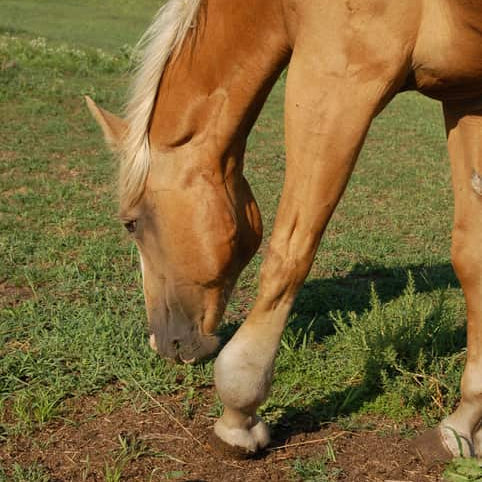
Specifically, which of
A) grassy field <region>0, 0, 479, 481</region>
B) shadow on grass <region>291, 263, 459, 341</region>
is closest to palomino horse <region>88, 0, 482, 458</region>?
grassy field <region>0, 0, 479, 481</region>

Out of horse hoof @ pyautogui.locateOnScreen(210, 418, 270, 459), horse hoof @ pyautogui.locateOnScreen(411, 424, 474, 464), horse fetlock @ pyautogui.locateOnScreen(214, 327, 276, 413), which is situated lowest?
horse hoof @ pyautogui.locateOnScreen(411, 424, 474, 464)

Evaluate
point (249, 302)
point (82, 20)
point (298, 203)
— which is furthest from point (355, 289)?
point (82, 20)

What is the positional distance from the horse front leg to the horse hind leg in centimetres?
58

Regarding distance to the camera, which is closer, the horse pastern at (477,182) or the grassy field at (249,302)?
the horse pastern at (477,182)

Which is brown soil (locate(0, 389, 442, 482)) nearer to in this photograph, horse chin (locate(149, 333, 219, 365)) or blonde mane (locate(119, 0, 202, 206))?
horse chin (locate(149, 333, 219, 365))

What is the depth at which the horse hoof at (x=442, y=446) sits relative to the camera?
2.96m

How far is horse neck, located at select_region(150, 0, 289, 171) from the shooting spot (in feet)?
9.58

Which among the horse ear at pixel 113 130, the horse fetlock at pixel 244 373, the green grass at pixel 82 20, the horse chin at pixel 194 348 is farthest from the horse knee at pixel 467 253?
the green grass at pixel 82 20

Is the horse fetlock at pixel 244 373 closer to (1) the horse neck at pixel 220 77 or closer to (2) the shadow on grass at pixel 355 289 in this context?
(1) the horse neck at pixel 220 77

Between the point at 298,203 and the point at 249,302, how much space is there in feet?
7.65

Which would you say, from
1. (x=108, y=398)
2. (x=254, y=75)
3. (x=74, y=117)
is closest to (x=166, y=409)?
(x=108, y=398)

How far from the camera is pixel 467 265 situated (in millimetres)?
3066

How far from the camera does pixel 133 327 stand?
4145mm

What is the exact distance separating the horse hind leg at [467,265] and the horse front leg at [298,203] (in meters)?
0.58
